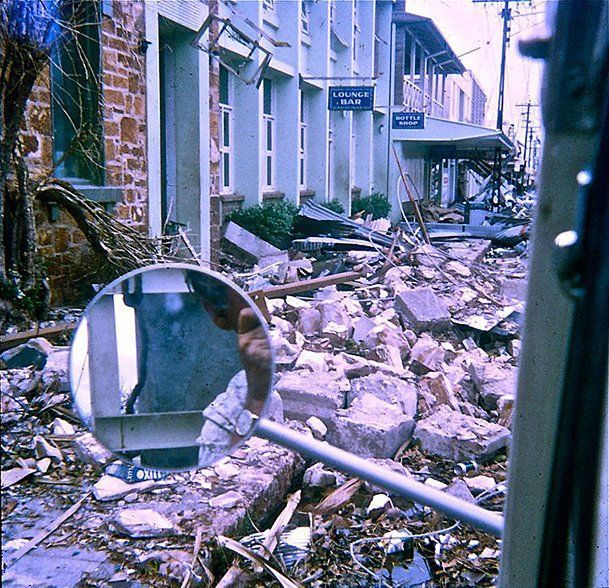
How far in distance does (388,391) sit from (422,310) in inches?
134

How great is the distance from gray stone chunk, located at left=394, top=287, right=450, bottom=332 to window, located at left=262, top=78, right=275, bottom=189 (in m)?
8.43

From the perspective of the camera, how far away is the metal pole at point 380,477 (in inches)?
58.3

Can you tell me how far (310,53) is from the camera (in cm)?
2011

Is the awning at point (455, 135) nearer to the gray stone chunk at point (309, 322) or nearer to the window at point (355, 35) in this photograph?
the window at point (355, 35)

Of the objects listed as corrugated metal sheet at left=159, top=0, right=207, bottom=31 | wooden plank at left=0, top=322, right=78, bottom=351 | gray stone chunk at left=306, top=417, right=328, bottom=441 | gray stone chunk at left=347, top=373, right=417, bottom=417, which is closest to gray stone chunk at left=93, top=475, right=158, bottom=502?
gray stone chunk at left=306, top=417, right=328, bottom=441

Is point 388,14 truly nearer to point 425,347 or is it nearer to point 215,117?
point 215,117

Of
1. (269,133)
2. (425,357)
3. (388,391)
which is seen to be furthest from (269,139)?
(388,391)

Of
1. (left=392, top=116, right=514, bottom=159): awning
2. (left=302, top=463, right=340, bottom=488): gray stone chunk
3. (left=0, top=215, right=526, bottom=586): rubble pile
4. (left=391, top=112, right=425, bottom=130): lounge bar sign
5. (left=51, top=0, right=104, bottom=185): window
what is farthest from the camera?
(left=392, top=116, right=514, bottom=159): awning

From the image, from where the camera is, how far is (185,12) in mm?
11164

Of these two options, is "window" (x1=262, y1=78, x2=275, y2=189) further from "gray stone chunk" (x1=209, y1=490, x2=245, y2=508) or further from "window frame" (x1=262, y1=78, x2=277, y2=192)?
"gray stone chunk" (x1=209, y1=490, x2=245, y2=508)

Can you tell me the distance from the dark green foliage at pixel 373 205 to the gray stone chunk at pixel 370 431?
1889 cm

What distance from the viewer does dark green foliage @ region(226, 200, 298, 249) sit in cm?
1522

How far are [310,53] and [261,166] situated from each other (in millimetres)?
5254

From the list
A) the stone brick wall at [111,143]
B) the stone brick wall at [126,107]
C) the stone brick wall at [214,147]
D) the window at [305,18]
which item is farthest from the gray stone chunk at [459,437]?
the window at [305,18]
